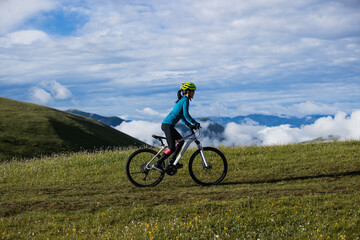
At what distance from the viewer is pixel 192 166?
13805mm

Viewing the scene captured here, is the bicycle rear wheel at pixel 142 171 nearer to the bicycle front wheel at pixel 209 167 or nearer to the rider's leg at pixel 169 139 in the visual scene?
the rider's leg at pixel 169 139

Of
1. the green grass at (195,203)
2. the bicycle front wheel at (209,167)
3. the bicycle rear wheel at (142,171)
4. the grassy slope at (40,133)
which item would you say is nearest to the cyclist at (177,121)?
the bicycle rear wheel at (142,171)

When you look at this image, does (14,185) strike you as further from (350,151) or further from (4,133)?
(4,133)

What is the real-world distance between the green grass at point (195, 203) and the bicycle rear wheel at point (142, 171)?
0.45m

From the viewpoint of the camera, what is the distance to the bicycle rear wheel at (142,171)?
14055 mm

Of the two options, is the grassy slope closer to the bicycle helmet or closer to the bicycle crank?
the bicycle crank

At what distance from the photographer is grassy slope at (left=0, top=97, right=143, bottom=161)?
72.6 metres

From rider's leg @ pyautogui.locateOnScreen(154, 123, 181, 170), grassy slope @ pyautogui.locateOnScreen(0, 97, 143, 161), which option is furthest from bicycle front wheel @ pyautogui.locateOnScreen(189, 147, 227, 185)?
grassy slope @ pyautogui.locateOnScreen(0, 97, 143, 161)

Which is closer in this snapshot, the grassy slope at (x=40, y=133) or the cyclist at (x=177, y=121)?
the cyclist at (x=177, y=121)

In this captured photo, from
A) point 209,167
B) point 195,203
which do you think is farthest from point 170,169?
point 195,203

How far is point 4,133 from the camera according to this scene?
246 ft

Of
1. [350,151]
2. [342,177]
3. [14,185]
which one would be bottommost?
[14,185]

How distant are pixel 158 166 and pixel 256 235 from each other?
616cm

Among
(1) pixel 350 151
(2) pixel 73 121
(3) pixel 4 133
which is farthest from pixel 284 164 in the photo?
(2) pixel 73 121
